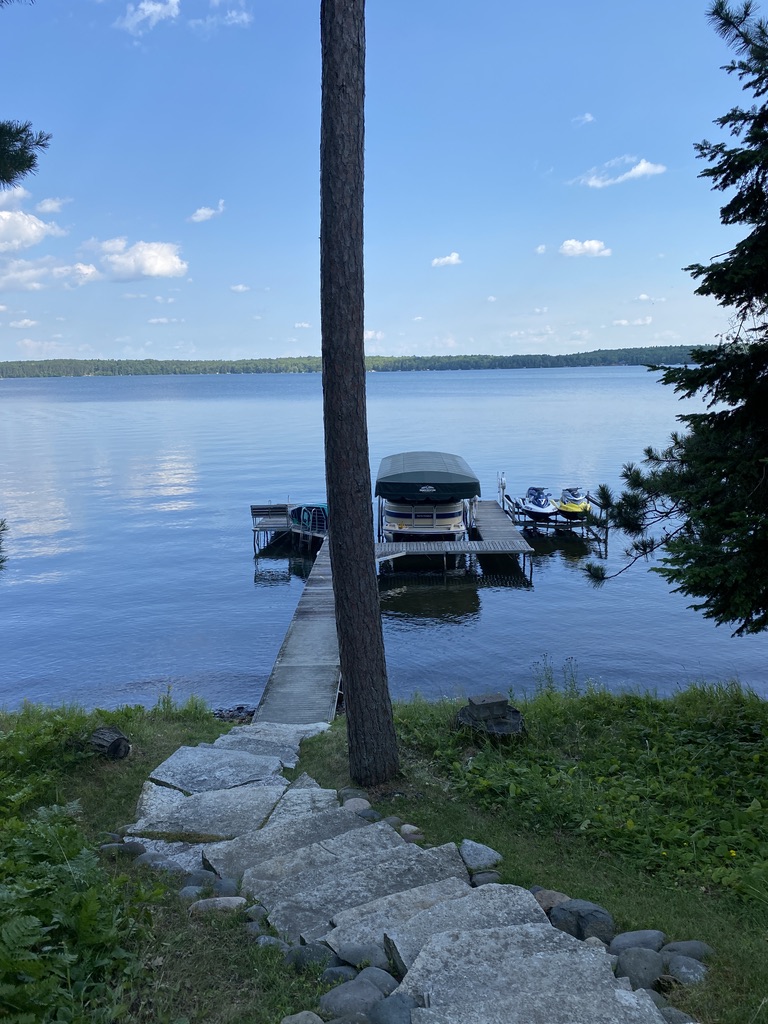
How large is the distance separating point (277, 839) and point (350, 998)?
1975 mm

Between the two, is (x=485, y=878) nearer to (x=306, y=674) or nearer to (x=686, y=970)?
(x=686, y=970)

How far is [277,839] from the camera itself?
5.20m

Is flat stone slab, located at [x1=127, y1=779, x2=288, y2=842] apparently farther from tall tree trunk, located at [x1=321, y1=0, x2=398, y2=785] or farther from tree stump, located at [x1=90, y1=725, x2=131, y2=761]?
tall tree trunk, located at [x1=321, y1=0, x2=398, y2=785]

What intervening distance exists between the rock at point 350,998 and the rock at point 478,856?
1453 millimetres

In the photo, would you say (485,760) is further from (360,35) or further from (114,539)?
(114,539)

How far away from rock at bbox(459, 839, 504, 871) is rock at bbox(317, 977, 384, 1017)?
145 centimetres

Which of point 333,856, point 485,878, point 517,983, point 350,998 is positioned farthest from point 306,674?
point 517,983

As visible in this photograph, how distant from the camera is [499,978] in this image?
3.35 m

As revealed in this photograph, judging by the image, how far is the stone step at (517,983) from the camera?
3115 millimetres

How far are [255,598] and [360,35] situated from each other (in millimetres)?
22049

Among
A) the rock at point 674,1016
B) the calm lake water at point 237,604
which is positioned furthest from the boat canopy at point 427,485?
the rock at point 674,1016

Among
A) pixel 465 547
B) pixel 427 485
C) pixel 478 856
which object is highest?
pixel 478 856

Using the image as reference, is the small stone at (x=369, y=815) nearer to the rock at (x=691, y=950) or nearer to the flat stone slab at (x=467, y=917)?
the flat stone slab at (x=467, y=917)

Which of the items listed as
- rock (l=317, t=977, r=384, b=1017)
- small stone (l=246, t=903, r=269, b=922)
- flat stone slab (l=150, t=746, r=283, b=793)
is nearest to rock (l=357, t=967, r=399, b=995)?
rock (l=317, t=977, r=384, b=1017)
